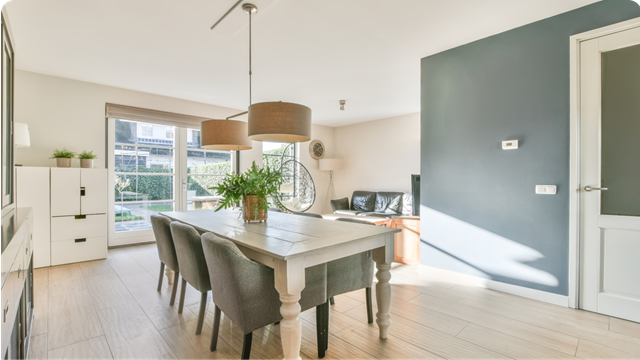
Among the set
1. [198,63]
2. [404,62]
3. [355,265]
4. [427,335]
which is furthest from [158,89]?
[427,335]

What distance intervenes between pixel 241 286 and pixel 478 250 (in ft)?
7.88

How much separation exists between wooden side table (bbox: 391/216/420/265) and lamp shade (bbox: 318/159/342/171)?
9.98 ft

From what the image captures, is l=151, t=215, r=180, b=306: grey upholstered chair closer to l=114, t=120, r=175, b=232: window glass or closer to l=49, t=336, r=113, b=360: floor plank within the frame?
l=49, t=336, r=113, b=360: floor plank

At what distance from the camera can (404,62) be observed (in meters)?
3.42

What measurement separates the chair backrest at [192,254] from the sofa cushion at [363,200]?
177 inches

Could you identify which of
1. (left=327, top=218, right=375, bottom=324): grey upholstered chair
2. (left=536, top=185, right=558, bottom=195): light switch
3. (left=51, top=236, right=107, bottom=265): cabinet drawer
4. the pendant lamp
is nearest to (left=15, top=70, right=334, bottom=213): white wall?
(left=51, top=236, right=107, bottom=265): cabinet drawer

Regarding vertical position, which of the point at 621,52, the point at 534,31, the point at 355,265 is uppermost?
the point at 534,31

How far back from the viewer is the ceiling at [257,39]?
7.67 ft

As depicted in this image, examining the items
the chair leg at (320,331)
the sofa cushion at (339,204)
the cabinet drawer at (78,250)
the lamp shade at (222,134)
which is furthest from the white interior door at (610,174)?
the cabinet drawer at (78,250)

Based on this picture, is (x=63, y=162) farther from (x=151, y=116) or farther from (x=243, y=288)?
(x=243, y=288)

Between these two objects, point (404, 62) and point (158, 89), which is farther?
point (158, 89)

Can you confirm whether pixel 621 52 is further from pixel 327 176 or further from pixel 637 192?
pixel 327 176

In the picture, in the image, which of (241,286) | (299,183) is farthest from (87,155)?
(299,183)

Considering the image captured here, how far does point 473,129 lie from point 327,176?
4.59 m
